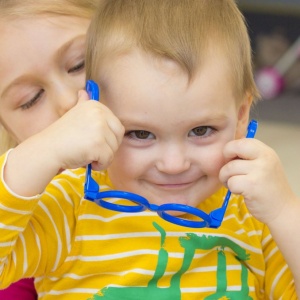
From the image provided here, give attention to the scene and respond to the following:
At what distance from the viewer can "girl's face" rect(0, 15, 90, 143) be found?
1119 mm

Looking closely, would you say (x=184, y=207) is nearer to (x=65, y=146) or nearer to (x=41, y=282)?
(x=65, y=146)

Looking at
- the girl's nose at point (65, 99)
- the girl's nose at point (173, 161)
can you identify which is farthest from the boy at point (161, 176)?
the girl's nose at point (65, 99)

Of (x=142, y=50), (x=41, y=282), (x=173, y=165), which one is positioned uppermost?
(x=142, y=50)

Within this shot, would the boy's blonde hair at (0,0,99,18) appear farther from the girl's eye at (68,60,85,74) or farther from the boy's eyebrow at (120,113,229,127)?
the boy's eyebrow at (120,113,229,127)

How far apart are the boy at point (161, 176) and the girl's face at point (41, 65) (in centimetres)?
18

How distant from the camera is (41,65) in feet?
3.67

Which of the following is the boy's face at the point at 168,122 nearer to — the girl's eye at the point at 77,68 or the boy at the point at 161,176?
the boy at the point at 161,176

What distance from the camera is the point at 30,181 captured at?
0.83m

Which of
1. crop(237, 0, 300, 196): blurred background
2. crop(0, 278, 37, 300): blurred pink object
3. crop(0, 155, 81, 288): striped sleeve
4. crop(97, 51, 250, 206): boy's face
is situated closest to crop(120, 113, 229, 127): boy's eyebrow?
crop(97, 51, 250, 206): boy's face

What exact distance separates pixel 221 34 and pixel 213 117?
11 cm

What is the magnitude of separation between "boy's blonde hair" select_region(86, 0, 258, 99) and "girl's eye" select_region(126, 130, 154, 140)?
89 millimetres

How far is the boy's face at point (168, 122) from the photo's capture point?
2.77ft

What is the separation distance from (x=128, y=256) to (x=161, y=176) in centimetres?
13

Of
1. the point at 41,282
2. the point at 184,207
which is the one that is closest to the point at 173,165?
the point at 184,207
